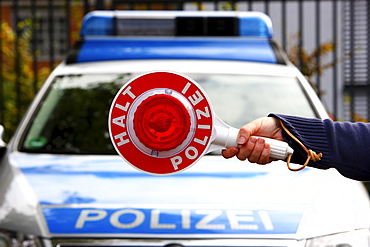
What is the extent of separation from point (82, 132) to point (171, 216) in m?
1.26

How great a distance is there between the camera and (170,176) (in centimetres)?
312

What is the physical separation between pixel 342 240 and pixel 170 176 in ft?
2.75

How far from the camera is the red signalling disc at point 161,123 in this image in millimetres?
1534

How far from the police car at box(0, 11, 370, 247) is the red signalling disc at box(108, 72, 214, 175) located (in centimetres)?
115

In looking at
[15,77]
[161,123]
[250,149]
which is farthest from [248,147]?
[15,77]

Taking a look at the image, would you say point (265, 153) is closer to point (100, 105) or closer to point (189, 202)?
point (189, 202)

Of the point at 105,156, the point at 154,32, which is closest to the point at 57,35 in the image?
the point at 154,32

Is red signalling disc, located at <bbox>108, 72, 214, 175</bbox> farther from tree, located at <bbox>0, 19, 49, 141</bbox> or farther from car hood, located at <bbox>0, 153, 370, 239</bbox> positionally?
tree, located at <bbox>0, 19, 49, 141</bbox>

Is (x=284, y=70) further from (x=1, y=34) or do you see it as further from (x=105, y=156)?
(x=1, y=34)

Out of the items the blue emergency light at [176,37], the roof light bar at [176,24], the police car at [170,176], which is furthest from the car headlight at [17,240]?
the roof light bar at [176,24]

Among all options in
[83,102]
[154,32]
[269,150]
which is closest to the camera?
[269,150]

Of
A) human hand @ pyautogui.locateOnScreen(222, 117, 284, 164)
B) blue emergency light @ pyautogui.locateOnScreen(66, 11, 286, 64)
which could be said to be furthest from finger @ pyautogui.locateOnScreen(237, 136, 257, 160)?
blue emergency light @ pyautogui.locateOnScreen(66, 11, 286, 64)

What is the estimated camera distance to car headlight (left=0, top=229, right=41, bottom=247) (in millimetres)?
2684

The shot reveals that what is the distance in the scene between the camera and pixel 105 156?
355 cm
